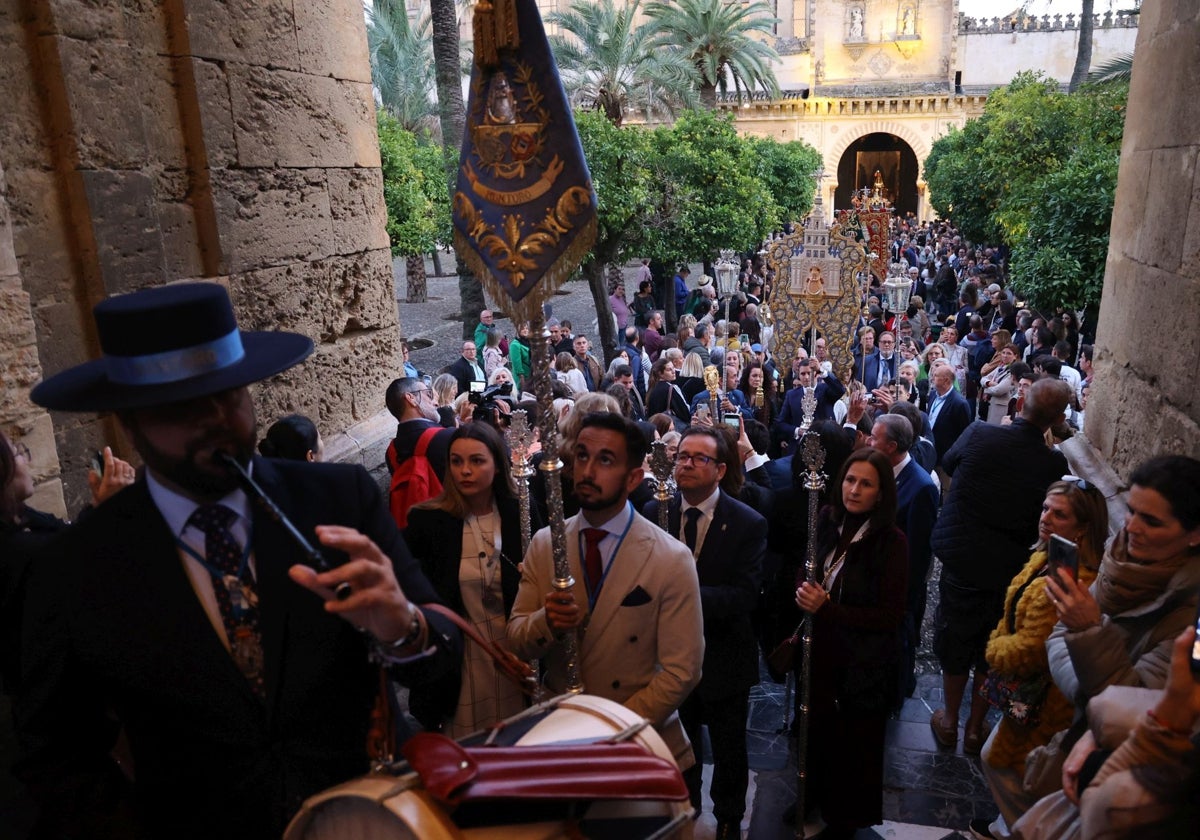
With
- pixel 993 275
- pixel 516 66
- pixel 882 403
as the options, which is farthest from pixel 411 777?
pixel 993 275

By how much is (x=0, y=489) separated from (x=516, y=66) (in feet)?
7.20

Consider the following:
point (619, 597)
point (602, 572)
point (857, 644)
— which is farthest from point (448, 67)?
point (619, 597)

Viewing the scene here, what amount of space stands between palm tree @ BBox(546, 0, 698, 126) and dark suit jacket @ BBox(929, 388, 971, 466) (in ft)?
60.8

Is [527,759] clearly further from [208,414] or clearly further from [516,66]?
[516,66]

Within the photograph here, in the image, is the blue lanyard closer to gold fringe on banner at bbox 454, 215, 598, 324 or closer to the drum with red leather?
gold fringe on banner at bbox 454, 215, 598, 324

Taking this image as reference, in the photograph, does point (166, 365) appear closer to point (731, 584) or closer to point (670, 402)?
point (731, 584)

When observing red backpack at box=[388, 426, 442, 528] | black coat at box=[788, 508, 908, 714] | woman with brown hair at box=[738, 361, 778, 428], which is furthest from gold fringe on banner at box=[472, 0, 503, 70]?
woman with brown hair at box=[738, 361, 778, 428]

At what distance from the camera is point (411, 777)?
1796mm

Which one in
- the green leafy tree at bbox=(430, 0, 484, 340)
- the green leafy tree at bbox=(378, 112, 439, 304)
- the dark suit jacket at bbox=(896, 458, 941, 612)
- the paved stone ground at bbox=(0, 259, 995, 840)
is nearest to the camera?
the paved stone ground at bbox=(0, 259, 995, 840)

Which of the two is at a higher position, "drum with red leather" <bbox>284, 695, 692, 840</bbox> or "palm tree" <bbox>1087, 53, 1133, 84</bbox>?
"palm tree" <bbox>1087, 53, 1133, 84</bbox>

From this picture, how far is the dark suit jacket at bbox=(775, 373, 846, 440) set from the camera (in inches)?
299

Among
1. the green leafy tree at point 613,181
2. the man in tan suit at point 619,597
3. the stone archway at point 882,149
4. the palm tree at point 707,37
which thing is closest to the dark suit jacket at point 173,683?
the man in tan suit at point 619,597

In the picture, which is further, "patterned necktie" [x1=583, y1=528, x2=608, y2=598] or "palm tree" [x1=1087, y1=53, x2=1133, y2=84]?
"palm tree" [x1=1087, y1=53, x2=1133, y2=84]

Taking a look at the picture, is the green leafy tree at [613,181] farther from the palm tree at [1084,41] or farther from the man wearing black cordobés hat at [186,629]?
the palm tree at [1084,41]
